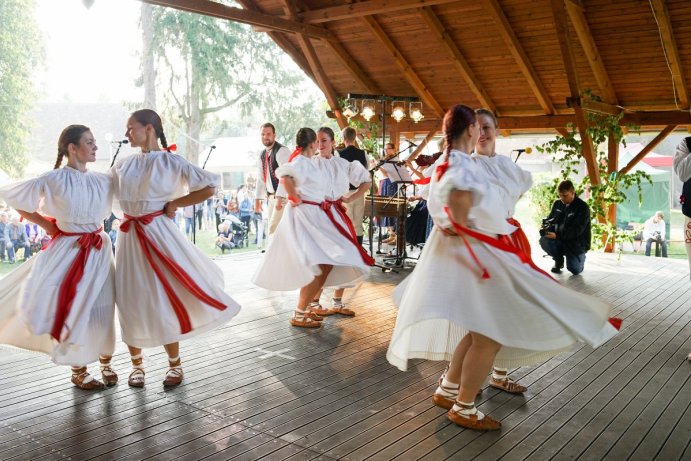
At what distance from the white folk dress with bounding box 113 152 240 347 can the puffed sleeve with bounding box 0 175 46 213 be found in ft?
1.24

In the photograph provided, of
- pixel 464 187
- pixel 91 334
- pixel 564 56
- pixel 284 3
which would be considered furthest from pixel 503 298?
pixel 284 3

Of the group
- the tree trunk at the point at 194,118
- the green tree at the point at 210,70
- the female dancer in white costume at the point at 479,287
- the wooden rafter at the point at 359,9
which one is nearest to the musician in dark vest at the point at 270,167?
the wooden rafter at the point at 359,9

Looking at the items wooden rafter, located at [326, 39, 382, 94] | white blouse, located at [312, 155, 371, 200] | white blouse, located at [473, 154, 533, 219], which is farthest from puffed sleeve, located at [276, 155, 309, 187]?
wooden rafter, located at [326, 39, 382, 94]

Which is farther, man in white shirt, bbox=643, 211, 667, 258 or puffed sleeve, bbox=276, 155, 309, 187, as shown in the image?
man in white shirt, bbox=643, 211, 667, 258

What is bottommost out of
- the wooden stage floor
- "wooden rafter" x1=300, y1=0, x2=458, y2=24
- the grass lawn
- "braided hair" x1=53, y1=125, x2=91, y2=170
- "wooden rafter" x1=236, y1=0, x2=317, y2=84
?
the grass lawn

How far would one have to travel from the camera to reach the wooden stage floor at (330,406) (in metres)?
2.81

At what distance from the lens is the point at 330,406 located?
131 inches

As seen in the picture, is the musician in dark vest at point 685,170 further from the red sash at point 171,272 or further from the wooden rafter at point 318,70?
the wooden rafter at point 318,70

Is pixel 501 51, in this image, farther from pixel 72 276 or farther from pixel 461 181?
pixel 72 276

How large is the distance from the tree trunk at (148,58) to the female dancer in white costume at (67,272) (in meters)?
12.5

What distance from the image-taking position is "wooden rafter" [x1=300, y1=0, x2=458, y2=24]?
866 cm

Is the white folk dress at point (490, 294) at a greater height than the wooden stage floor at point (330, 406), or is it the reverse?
the white folk dress at point (490, 294)

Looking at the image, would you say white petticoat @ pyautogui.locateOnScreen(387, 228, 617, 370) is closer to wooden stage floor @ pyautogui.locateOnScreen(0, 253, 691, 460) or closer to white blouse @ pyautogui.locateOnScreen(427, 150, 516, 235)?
white blouse @ pyautogui.locateOnScreen(427, 150, 516, 235)

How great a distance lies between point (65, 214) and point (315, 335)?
6.75ft
